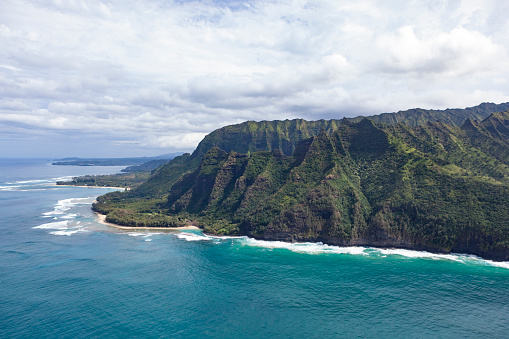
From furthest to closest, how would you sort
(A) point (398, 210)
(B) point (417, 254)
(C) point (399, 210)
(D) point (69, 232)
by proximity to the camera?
(D) point (69, 232) → (A) point (398, 210) → (C) point (399, 210) → (B) point (417, 254)

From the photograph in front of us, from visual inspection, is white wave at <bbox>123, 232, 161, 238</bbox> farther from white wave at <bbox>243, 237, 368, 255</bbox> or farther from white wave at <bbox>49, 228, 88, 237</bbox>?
white wave at <bbox>243, 237, 368, 255</bbox>

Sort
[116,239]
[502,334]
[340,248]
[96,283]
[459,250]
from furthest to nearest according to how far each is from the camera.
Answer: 1. [116,239]
2. [340,248]
3. [459,250]
4. [96,283]
5. [502,334]

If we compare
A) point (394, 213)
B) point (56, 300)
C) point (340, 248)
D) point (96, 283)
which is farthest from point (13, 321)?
point (394, 213)

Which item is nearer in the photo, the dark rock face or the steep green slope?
the dark rock face

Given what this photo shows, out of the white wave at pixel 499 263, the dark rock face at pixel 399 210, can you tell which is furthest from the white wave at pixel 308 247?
the white wave at pixel 499 263

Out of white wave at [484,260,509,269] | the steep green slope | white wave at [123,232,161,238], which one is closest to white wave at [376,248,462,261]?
the steep green slope

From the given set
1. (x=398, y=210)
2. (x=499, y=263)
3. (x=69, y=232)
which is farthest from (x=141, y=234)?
(x=499, y=263)

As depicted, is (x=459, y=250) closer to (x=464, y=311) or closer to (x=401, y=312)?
(x=464, y=311)

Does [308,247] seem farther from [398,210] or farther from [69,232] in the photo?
[69,232]
